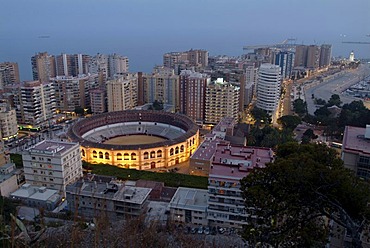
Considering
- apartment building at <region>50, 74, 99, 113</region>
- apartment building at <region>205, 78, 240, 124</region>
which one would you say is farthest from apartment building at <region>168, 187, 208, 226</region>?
apartment building at <region>50, 74, 99, 113</region>

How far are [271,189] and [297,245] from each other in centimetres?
83

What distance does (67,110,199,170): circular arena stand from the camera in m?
14.1

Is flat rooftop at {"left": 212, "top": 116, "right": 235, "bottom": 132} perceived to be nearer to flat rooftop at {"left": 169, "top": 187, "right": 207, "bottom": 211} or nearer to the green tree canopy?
flat rooftop at {"left": 169, "top": 187, "right": 207, "bottom": 211}

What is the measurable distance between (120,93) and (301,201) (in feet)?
56.5

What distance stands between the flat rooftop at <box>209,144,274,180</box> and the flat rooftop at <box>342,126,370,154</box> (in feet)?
6.52

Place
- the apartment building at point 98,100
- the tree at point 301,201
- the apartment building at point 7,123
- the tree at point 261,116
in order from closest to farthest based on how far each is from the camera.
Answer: the tree at point 301,201 < the apartment building at point 7,123 < the tree at point 261,116 < the apartment building at point 98,100

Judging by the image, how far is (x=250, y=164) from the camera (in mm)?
8906

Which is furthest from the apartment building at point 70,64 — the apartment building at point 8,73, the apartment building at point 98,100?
the apartment building at point 98,100

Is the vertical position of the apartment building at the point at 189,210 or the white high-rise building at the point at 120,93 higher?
the white high-rise building at the point at 120,93

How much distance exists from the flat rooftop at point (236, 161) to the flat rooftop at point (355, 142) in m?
1.99

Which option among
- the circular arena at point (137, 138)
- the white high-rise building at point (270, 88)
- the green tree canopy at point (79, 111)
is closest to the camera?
the circular arena at point (137, 138)

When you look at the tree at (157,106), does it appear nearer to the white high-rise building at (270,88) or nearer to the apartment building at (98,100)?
the apartment building at (98,100)

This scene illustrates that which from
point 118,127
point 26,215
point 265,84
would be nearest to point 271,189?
point 26,215

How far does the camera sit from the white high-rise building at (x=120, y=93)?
20.5 metres
